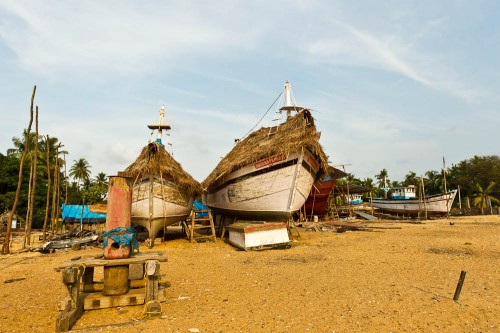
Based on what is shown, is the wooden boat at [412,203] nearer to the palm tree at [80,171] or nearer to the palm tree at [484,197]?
the palm tree at [484,197]

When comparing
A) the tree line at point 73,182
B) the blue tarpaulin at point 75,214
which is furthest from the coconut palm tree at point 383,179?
the blue tarpaulin at point 75,214

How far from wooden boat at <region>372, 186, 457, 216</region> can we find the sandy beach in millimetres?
32215

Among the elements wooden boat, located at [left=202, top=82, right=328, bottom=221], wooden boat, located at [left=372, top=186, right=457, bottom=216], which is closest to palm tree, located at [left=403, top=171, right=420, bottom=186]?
wooden boat, located at [left=372, top=186, right=457, bottom=216]

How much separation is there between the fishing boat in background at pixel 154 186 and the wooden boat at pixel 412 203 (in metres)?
32.2

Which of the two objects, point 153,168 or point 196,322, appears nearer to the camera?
point 196,322

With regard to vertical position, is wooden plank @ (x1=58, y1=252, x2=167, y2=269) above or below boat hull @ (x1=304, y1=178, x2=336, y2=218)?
below

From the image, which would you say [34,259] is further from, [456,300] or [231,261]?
[456,300]

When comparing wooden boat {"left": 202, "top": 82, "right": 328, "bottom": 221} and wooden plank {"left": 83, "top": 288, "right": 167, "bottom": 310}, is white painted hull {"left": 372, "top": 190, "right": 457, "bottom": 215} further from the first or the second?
wooden plank {"left": 83, "top": 288, "right": 167, "bottom": 310}

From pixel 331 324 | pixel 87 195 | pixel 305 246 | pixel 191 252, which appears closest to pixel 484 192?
pixel 305 246

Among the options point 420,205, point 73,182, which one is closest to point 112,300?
point 420,205

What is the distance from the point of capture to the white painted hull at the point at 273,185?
14312mm

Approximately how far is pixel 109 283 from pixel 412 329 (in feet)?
16.3

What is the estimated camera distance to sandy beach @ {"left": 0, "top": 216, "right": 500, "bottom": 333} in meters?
4.68

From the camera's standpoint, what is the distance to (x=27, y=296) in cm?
660
